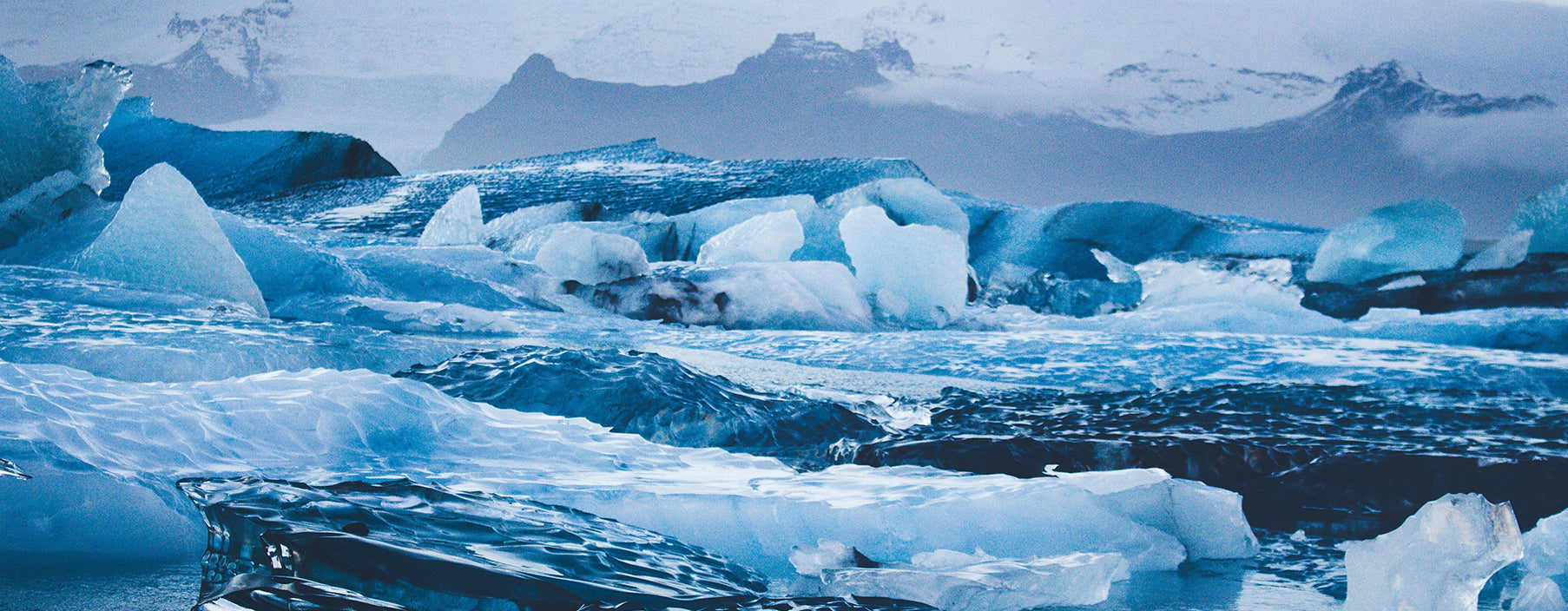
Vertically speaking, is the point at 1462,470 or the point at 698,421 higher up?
the point at 1462,470

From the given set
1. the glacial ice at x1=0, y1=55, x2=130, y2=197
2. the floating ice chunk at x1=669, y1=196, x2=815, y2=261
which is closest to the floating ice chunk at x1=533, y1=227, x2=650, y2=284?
the floating ice chunk at x1=669, y1=196, x2=815, y2=261

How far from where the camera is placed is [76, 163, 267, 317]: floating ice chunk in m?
4.03

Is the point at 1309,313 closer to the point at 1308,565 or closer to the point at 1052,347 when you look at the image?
the point at 1052,347

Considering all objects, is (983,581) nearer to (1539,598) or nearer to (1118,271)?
(1539,598)

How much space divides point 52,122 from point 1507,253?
33.4ft

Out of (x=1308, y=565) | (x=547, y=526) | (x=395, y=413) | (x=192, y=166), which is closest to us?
(x=547, y=526)

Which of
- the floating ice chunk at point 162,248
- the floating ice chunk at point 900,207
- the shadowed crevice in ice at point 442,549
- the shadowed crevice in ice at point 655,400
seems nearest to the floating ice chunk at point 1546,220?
the floating ice chunk at point 900,207

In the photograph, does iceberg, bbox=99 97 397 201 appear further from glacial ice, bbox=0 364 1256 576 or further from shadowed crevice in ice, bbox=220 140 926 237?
glacial ice, bbox=0 364 1256 576

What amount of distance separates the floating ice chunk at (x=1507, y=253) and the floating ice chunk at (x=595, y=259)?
665 centimetres

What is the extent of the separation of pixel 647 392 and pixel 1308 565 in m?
1.38

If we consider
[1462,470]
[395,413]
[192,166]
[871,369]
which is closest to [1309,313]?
[871,369]

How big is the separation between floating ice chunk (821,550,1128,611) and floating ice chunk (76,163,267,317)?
3637 mm

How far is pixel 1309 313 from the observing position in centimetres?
630

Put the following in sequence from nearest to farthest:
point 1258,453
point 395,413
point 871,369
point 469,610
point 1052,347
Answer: point 469,610 < point 395,413 < point 1258,453 < point 871,369 < point 1052,347
